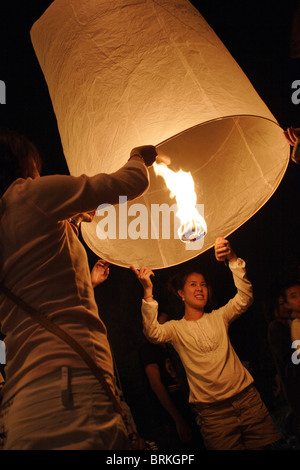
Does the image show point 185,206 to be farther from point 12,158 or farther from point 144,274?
point 12,158

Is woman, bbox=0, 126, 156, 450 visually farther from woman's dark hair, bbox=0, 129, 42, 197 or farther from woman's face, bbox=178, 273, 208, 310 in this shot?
woman's face, bbox=178, 273, 208, 310

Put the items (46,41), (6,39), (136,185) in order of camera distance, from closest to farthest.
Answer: (136,185), (46,41), (6,39)

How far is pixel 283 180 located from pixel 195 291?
1.71m

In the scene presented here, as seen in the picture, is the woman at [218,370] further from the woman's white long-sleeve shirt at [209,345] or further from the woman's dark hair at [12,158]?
the woman's dark hair at [12,158]

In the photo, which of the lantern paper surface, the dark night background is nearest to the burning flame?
the lantern paper surface

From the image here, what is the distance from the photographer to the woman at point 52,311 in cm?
104

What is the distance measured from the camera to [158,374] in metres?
2.98

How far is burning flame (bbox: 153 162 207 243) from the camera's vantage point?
1.71 m

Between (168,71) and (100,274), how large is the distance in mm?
1184

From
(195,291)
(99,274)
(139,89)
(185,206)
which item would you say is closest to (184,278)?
(195,291)

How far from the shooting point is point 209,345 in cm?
250

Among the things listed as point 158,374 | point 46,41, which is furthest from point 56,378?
point 158,374

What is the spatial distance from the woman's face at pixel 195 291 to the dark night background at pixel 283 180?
0.74m

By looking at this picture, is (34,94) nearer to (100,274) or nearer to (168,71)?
(100,274)
